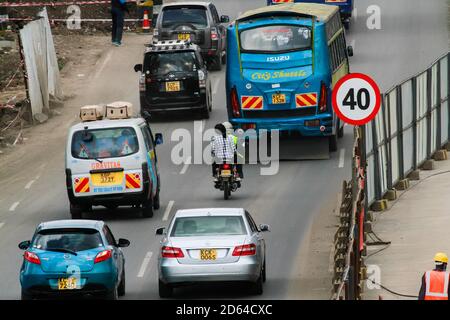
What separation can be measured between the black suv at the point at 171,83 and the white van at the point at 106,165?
11.4m

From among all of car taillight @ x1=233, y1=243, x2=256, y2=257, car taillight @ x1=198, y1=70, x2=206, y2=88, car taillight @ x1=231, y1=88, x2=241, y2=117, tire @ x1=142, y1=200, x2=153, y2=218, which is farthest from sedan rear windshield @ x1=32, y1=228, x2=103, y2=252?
car taillight @ x1=198, y1=70, x2=206, y2=88

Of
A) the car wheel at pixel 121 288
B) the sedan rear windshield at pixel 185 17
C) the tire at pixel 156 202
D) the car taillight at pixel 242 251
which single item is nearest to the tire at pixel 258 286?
the car taillight at pixel 242 251

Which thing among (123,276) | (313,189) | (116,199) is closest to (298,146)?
(313,189)

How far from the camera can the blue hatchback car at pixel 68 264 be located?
2183 cm

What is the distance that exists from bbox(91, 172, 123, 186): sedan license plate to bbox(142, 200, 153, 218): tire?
75cm

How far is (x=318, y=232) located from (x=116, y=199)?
410cm

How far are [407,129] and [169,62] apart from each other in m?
10.1

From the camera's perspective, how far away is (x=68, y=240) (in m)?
22.2

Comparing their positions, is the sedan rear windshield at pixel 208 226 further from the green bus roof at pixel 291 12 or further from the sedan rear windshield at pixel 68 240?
the green bus roof at pixel 291 12

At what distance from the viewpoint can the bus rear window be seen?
36.5m

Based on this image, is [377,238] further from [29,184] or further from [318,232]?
[29,184]

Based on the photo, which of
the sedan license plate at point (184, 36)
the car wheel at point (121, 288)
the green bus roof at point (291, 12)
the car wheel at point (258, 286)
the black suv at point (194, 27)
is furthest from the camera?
the black suv at point (194, 27)

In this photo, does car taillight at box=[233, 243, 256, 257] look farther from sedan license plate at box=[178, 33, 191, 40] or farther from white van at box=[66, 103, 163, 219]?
sedan license plate at box=[178, 33, 191, 40]

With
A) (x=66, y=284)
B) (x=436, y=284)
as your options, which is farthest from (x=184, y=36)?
(x=436, y=284)
